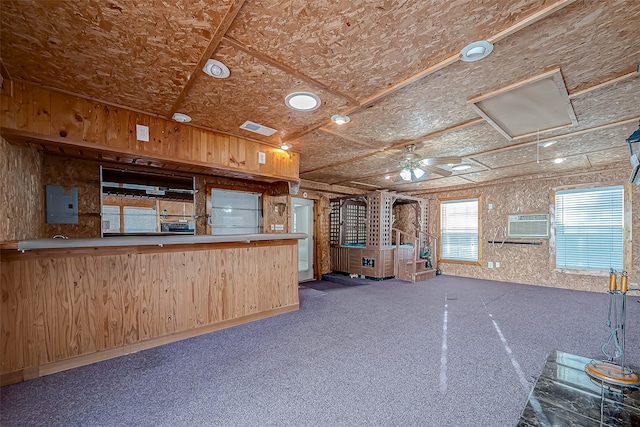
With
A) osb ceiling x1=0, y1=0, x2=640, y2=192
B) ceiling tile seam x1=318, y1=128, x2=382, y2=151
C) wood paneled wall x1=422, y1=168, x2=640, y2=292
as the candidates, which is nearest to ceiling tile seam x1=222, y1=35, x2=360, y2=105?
osb ceiling x1=0, y1=0, x2=640, y2=192

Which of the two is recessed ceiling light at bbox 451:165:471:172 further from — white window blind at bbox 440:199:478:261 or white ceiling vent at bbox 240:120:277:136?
white ceiling vent at bbox 240:120:277:136

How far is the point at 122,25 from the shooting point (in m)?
1.52

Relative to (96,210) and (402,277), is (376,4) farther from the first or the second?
(402,277)

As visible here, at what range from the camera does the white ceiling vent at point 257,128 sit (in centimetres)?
300

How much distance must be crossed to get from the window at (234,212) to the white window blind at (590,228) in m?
6.18

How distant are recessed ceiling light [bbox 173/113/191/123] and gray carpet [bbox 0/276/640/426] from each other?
2.31m

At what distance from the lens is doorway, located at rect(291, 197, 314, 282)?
253 inches

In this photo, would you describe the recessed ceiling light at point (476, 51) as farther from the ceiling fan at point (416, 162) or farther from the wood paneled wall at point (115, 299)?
the wood paneled wall at point (115, 299)

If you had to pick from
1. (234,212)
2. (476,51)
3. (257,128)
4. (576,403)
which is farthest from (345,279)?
(476,51)

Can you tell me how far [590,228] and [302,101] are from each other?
6.27 metres

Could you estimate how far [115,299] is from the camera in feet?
8.01

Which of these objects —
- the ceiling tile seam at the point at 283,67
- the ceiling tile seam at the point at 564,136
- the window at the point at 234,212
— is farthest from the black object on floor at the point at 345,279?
the ceiling tile seam at the point at 283,67

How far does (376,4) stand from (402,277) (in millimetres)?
5796

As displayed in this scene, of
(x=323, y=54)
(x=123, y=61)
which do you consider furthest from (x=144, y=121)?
(x=323, y=54)
